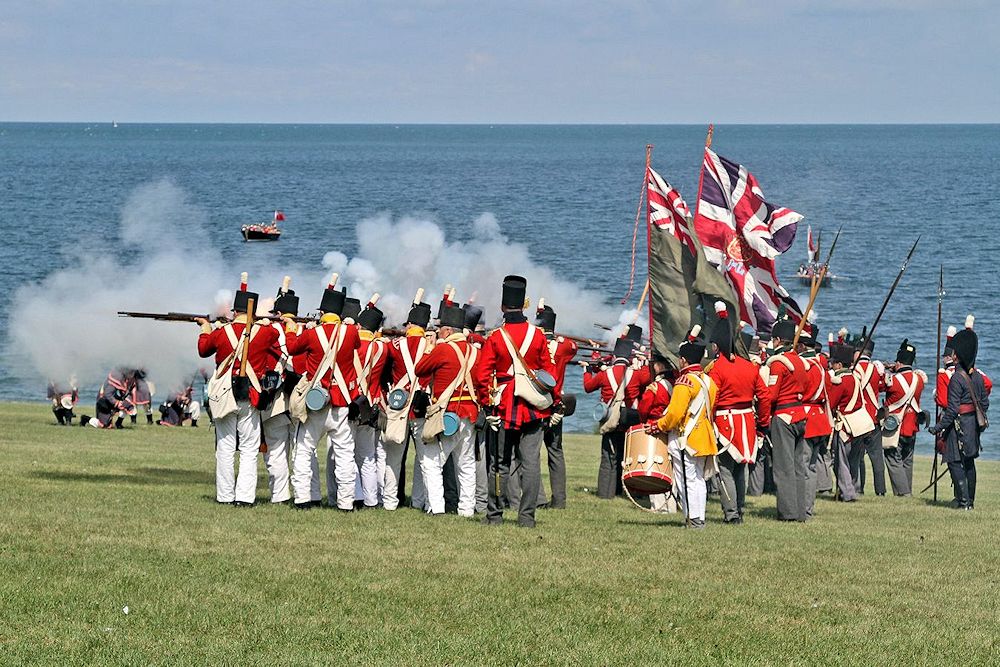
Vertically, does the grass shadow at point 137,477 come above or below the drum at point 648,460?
below

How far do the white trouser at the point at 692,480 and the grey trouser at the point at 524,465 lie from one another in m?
1.41

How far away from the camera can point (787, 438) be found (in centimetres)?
1683

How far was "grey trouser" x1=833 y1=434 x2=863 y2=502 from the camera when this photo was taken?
63.5ft

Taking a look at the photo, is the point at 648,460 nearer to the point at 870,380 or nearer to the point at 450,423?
the point at 450,423

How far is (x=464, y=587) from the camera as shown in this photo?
1134 centimetres

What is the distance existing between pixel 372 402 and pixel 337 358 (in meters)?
0.60

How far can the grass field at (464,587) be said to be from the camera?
967 cm

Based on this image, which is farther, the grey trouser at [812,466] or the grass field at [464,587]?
the grey trouser at [812,466]

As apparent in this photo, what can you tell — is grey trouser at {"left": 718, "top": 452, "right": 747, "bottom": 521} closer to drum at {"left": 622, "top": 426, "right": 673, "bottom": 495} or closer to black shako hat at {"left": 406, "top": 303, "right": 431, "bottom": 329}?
drum at {"left": 622, "top": 426, "right": 673, "bottom": 495}

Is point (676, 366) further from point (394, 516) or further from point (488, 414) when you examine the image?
point (394, 516)

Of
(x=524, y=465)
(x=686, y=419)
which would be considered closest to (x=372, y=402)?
(x=524, y=465)

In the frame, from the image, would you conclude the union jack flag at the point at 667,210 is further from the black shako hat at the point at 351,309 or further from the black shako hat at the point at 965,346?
the black shako hat at the point at 351,309

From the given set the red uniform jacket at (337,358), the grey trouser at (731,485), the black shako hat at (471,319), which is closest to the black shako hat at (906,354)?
the grey trouser at (731,485)

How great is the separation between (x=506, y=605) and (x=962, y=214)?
98.3 m
